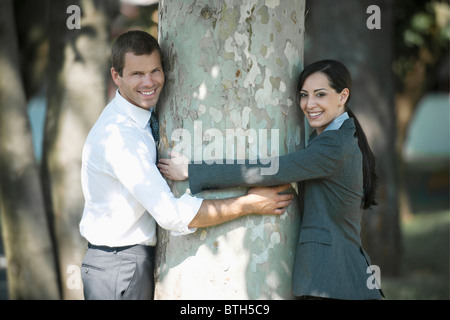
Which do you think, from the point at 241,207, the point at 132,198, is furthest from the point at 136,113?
the point at 241,207

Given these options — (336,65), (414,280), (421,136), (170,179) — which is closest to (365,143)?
(336,65)

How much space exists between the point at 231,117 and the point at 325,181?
683 millimetres

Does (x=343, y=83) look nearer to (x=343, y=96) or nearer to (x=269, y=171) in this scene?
(x=343, y=96)

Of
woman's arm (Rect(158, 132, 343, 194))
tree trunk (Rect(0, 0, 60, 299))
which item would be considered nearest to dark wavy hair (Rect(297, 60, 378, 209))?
woman's arm (Rect(158, 132, 343, 194))

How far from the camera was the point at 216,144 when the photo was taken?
327cm

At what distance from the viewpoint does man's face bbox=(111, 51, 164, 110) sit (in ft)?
11.2

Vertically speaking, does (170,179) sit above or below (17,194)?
above

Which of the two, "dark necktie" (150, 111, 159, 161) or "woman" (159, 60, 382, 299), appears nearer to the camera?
"woman" (159, 60, 382, 299)

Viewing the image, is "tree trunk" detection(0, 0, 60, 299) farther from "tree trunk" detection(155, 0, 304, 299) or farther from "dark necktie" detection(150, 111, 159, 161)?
"tree trunk" detection(155, 0, 304, 299)

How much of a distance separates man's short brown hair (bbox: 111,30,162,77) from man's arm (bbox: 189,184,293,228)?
0.98 metres

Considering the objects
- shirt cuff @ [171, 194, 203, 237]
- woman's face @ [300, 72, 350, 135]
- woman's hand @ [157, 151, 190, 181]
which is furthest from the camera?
woman's face @ [300, 72, 350, 135]

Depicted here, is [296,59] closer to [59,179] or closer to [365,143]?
[365,143]
